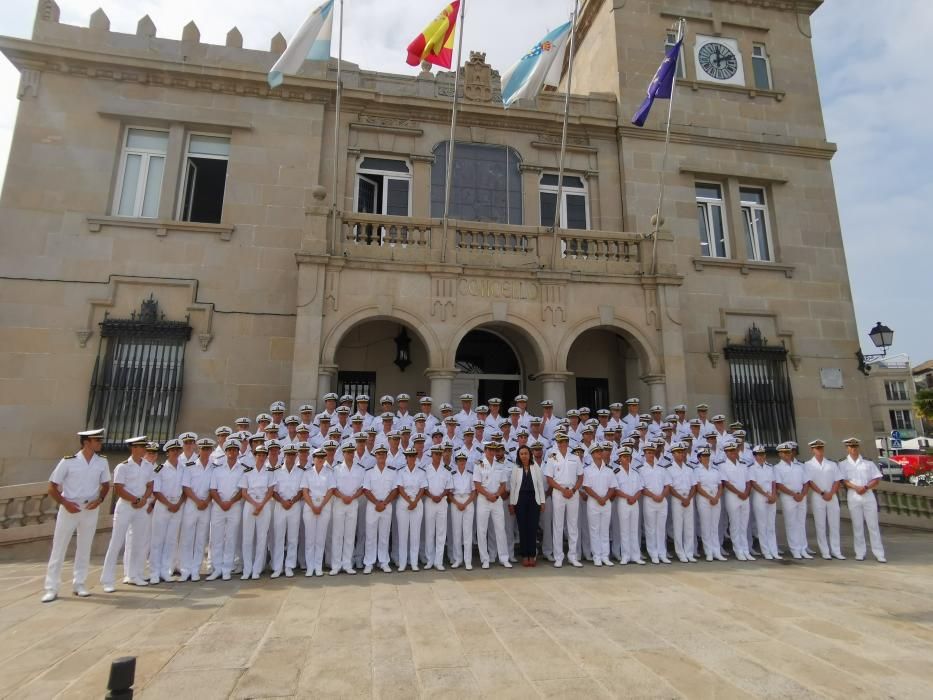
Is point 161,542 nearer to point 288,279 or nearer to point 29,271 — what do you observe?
point 288,279

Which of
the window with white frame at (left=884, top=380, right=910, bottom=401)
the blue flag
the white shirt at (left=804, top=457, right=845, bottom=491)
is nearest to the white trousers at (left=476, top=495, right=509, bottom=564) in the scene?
the white shirt at (left=804, top=457, right=845, bottom=491)

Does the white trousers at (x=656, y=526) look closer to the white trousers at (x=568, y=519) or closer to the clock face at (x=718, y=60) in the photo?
the white trousers at (x=568, y=519)

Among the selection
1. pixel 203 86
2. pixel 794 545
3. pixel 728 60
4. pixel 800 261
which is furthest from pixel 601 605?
pixel 728 60

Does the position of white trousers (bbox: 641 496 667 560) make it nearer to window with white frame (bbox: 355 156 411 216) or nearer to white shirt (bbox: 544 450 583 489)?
white shirt (bbox: 544 450 583 489)

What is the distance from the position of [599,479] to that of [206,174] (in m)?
11.9

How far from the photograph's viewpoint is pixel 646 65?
15.1 metres

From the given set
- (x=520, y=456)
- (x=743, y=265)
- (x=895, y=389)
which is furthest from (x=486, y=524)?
(x=895, y=389)

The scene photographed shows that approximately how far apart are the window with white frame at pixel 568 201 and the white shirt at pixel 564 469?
808 centimetres

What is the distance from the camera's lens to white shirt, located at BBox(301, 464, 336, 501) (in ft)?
24.2

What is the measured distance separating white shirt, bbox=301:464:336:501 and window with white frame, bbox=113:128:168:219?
869 cm

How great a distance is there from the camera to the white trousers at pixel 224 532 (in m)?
7.14

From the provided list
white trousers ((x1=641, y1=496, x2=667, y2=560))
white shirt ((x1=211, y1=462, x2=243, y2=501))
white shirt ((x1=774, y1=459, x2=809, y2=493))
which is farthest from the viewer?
white shirt ((x1=774, y1=459, x2=809, y2=493))

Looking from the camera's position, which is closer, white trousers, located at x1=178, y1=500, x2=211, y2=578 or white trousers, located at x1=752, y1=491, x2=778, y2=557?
white trousers, located at x1=178, y1=500, x2=211, y2=578

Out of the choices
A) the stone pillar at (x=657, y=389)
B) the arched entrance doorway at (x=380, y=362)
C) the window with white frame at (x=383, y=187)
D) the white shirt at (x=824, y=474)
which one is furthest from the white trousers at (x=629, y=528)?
the window with white frame at (x=383, y=187)
